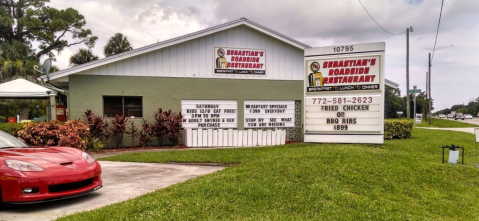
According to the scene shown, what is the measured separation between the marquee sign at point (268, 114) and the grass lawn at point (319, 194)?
24.3 ft

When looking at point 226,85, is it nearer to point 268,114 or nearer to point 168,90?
point 268,114

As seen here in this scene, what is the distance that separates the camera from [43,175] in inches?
184

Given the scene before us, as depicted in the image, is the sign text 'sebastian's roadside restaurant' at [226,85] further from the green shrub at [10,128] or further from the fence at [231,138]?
the green shrub at [10,128]

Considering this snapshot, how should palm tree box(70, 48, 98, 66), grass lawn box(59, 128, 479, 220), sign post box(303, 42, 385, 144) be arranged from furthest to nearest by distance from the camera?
palm tree box(70, 48, 98, 66), sign post box(303, 42, 385, 144), grass lawn box(59, 128, 479, 220)

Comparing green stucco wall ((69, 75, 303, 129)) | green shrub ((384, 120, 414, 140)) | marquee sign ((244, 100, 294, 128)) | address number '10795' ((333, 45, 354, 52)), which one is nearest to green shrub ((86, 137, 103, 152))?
green stucco wall ((69, 75, 303, 129))

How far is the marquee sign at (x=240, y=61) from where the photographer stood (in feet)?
47.6

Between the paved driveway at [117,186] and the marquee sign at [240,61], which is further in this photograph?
the marquee sign at [240,61]

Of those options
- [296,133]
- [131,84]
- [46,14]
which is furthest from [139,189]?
[46,14]

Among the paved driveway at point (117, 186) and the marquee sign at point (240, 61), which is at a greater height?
the marquee sign at point (240, 61)

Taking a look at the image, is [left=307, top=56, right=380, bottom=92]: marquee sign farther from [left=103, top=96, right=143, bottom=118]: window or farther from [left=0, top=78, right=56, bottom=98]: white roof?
[left=0, top=78, right=56, bottom=98]: white roof

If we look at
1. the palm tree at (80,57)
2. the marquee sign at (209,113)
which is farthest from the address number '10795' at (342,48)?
the palm tree at (80,57)

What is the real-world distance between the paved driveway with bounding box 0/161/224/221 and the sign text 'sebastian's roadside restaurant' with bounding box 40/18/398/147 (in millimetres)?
4424

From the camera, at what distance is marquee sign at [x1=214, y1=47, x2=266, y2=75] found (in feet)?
47.6

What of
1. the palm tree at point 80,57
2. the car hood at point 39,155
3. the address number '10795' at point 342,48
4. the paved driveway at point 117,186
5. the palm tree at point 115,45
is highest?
the palm tree at point 115,45
